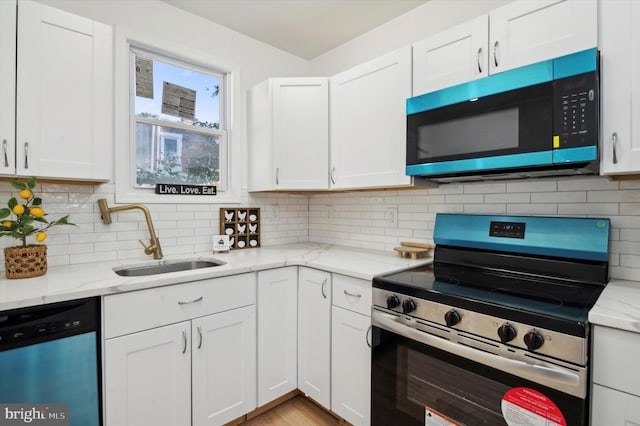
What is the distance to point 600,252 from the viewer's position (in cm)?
139

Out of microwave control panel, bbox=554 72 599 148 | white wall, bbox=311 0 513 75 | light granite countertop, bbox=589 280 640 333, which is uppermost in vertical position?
white wall, bbox=311 0 513 75

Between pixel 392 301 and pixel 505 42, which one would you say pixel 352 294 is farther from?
pixel 505 42

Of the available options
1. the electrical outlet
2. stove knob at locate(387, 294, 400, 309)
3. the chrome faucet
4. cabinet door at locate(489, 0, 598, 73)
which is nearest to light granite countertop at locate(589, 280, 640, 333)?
stove knob at locate(387, 294, 400, 309)

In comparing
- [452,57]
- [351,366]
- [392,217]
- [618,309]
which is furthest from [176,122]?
[618,309]

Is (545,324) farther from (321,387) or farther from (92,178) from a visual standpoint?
(92,178)

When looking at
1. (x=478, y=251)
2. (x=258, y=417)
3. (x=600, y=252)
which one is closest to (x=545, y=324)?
(x=600, y=252)

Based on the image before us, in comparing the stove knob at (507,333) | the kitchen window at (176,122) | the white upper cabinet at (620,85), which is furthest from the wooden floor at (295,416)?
the white upper cabinet at (620,85)

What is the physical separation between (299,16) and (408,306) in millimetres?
2118

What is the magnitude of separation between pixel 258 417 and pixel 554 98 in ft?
7.33

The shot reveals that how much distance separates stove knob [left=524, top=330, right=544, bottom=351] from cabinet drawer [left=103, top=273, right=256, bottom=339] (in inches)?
52.4

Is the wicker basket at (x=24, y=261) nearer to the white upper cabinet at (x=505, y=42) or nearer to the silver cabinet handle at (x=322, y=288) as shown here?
the silver cabinet handle at (x=322, y=288)

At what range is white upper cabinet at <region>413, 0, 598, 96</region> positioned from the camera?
132 centimetres

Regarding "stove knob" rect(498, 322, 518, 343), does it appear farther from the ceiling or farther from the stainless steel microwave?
the ceiling

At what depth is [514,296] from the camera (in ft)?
4.15
